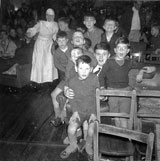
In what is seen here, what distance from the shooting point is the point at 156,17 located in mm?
7977

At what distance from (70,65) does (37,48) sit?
5.86 ft

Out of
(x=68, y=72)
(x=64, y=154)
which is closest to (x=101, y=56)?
(x=68, y=72)

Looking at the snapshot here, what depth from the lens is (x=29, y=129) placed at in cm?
383

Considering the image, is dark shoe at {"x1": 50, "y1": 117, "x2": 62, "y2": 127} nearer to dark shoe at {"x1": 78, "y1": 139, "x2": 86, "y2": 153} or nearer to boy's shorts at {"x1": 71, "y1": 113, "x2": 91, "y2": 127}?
dark shoe at {"x1": 78, "y1": 139, "x2": 86, "y2": 153}

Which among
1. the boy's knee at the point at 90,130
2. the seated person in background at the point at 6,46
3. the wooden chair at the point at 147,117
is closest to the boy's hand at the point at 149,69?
the wooden chair at the point at 147,117

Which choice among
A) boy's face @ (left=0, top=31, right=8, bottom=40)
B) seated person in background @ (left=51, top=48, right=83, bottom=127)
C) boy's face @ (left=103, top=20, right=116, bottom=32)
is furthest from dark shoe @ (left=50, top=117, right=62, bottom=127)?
boy's face @ (left=0, top=31, right=8, bottom=40)

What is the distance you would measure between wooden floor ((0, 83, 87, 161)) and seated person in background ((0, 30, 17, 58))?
1324 millimetres

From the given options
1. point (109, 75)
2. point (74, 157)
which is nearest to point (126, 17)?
point (109, 75)

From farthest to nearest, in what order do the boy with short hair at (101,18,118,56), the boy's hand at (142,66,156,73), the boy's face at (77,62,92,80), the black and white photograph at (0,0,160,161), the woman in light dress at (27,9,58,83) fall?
the woman in light dress at (27,9,58,83), the boy with short hair at (101,18,118,56), the boy's hand at (142,66,156,73), the boy's face at (77,62,92,80), the black and white photograph at (0,0,160,161)

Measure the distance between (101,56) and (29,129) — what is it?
1.64m

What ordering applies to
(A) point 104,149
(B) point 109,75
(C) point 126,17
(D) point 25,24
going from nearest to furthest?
1. (A) point 104,149
2. (B) point 109,75
3. (C) point 126,17
4. (D) point 25,24

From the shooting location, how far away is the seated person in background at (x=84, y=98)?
116 inches

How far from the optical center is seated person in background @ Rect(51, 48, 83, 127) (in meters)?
3.43

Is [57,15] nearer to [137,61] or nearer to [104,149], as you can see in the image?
[137,61]
